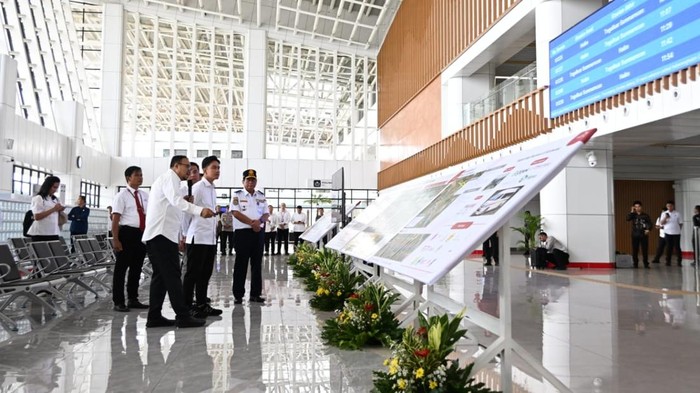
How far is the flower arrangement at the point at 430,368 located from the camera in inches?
93.6

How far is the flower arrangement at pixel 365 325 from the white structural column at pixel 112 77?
24.1 meters

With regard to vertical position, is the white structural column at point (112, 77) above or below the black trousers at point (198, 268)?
above

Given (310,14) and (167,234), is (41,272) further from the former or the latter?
(310,14)

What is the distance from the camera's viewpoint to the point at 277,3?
2483 centimetres

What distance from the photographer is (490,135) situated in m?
13.8

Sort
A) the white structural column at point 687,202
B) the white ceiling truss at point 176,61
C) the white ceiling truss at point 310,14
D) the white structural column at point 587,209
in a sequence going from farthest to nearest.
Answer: the white ceiling truss at point 176,61 < the white ceiling truss at point 310,14 < the white structural column at point 687,202 < the white structural column at point 587,209

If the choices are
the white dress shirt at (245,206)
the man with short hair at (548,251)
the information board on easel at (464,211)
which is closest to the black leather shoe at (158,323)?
the white dress shirt at (245,206)

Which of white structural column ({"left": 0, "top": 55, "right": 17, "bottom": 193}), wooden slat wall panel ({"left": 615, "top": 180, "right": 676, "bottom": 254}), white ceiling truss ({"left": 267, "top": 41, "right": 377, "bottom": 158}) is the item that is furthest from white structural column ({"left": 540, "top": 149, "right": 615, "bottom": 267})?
white ceiling truss ({"left": 267, "top": 41, "right": 377, "bottom": 158})

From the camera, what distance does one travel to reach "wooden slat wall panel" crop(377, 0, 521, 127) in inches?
574

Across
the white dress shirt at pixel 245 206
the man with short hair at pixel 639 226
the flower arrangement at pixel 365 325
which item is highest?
the white dress shirt at pixel 245 206

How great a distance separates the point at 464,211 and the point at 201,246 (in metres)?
3.63

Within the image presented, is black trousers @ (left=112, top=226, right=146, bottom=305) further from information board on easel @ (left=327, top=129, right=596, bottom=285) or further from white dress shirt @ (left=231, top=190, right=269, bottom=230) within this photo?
information board on easel @ (left=327, top=129, right=596, bottom=285)

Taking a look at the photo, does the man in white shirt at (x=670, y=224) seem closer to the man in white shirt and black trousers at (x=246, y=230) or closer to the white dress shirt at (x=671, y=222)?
the white dress shirt at (x=671, y=222)

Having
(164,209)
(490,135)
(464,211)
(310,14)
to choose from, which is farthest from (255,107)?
(464,211)
